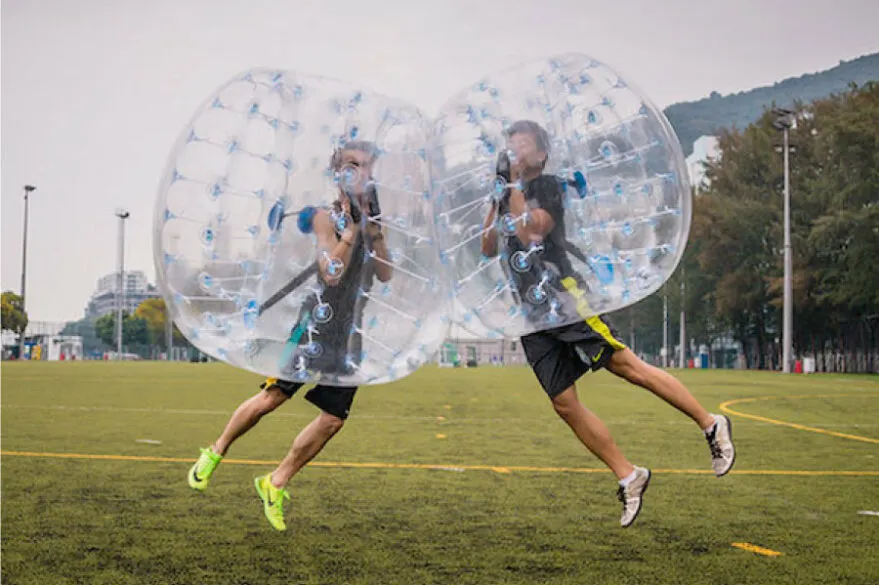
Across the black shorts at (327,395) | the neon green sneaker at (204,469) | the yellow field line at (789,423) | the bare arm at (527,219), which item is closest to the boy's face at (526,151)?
the bare arm at (527,219)

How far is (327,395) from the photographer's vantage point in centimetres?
505

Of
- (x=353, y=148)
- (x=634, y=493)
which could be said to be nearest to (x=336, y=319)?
(x=353, y=148)

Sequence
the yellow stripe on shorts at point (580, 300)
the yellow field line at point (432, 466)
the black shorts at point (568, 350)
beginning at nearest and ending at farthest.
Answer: the yellow stripe on shorts at point (580, 300)
the black shorts at point (568, 350)
the yellow field line at point (432, 466)

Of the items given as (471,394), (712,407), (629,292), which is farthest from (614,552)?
(471,394)

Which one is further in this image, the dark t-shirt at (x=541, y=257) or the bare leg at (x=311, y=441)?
the bare leg at (x=311, y=441)

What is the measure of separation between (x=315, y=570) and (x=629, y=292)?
6.45 ft

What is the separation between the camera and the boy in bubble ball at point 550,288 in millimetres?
4332

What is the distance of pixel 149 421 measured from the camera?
1124 centimetres

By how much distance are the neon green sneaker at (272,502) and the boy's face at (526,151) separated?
2.18 metres

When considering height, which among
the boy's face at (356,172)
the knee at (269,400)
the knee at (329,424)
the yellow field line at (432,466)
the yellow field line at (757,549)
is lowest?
the yellow field line at (757,549)

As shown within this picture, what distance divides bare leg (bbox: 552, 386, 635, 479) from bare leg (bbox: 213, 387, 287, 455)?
4.98 feet

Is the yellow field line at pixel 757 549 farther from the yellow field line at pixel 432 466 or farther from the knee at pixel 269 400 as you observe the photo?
the yellow field line at pixel 432 466

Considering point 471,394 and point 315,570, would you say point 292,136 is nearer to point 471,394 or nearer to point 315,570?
point 315,570

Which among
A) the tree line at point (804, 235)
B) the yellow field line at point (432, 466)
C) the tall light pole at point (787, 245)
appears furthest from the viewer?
the tree line at point (804, 235)
